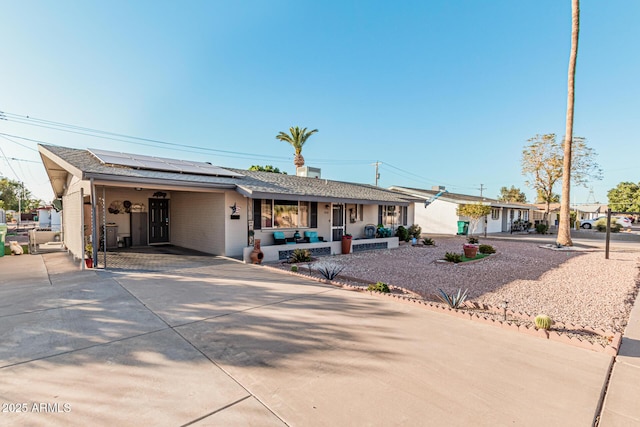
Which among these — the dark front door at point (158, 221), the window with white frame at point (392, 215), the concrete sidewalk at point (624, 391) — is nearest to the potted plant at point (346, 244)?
the window with white frame at point (392, 215)

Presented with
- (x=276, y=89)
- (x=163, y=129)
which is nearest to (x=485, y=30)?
(x=276, y=89)

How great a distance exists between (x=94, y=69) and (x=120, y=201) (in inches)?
320

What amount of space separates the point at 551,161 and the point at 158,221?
34.5 meters

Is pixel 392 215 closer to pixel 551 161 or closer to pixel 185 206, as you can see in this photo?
pixel 185 206

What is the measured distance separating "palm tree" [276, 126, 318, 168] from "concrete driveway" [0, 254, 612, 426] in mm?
25379

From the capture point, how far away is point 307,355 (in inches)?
→ 134

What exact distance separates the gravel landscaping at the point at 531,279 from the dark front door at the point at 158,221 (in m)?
8.07

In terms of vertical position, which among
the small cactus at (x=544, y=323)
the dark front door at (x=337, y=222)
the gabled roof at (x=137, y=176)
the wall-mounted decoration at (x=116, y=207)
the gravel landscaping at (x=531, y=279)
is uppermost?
the gabled roof at (x=137, y=176)

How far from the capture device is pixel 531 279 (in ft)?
28.8

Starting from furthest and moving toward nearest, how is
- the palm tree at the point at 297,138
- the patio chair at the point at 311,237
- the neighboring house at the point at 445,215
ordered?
the palm tree at the point at 297,138 → the neighboring house at the point at 445,215 → the patio chair at the point at 311,237

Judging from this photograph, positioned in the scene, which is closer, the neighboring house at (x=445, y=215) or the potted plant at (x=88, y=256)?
the potted plant at (x=88, y=256)

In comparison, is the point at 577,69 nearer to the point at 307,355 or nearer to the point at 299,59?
the point at 299,59

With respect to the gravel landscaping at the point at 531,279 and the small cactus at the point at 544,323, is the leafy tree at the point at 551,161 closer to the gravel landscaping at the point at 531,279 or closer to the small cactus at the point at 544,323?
the gravel landscaping at the point at 531,279

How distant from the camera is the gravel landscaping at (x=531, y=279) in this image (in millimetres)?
5996
